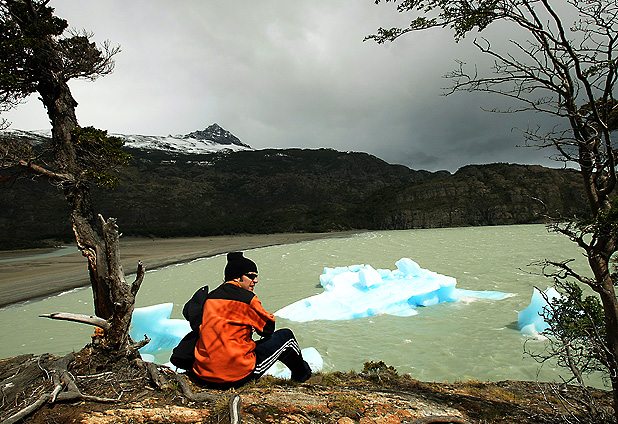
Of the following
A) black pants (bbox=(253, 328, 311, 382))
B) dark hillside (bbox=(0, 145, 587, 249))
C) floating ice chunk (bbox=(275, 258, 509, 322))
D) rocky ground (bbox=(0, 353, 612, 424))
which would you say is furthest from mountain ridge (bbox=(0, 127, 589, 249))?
black pants (bbox=(253, 328, 311, 382))

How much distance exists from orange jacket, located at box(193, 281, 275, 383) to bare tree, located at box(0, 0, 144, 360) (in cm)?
208

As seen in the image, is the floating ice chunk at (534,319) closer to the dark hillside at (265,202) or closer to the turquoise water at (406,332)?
the turquoise water at (406,332)

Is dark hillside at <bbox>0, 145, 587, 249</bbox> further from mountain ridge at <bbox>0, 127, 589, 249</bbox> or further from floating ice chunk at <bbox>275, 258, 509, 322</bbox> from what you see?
floating ice chunk at <bbox>275, 258, 509, 322</bbox>

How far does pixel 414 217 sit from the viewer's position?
75375 millimetres

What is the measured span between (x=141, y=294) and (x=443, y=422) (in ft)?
49.2

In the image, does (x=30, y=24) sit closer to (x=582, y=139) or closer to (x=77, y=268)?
(x=582, y=139)

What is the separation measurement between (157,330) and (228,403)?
209 inches

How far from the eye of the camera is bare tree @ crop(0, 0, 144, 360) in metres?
4.34

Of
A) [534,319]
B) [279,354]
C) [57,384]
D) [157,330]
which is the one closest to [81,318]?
[57,384]

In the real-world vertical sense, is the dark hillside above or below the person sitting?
above

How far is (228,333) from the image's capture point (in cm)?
274

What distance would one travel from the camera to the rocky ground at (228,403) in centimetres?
238

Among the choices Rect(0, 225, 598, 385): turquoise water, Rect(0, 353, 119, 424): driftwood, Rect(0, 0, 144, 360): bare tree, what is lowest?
Rect(0, 225, 598, 385): turquoise water

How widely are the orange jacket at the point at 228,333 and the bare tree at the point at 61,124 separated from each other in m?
2.08
